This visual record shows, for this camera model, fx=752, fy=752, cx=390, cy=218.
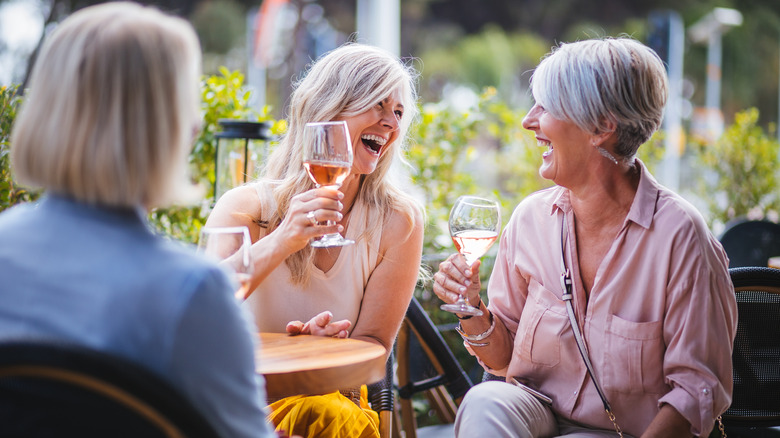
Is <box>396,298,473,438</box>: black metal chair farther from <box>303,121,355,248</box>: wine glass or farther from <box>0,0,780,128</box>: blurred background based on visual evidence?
<box>0,0,780,128</box>: blurred background

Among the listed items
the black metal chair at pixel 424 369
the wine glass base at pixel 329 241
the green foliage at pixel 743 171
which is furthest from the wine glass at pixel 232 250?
the green foliage at pixel 743 171

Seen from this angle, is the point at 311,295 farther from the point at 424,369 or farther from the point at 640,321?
the point at 640,321

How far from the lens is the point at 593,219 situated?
7.59ft

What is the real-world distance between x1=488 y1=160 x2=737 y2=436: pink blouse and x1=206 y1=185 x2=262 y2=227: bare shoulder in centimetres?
94

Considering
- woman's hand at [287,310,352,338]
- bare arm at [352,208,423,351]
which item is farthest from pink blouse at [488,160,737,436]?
woman's hand at [287,310,352,338]

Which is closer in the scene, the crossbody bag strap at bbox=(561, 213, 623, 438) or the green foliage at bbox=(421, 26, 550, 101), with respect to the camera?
the crossbody bag strap at bbox=(561, 213, 623, 438)

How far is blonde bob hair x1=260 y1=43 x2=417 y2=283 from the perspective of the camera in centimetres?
268

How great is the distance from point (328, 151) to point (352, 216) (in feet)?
2.09

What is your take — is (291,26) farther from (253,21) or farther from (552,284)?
(552,284)

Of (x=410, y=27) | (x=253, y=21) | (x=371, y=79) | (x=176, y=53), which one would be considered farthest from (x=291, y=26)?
(x=176, y=53)

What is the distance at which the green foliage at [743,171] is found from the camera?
747 cm

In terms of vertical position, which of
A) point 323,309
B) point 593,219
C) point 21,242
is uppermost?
point 21,242

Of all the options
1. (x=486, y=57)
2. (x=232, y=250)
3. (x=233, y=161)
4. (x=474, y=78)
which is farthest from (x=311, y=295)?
(x=474, y=78)

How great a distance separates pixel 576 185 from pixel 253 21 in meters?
21.8
